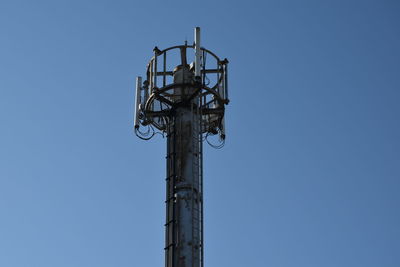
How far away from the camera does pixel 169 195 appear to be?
29359mm

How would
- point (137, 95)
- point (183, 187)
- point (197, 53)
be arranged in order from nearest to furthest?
point (183, 187)
point (197, 53)
point (137, 95)

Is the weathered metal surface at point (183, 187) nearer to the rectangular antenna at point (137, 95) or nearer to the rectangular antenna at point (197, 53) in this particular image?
the rectangular antenna at point (197, 53)

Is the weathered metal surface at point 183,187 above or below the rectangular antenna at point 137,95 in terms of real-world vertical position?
below

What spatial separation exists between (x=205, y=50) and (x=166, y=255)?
9248mm

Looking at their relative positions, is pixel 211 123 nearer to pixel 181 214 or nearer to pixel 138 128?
pixel 138 128

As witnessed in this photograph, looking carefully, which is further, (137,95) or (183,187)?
(137,95)

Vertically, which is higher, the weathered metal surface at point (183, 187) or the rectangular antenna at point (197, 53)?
the rectangular antenna at point (197, 53)

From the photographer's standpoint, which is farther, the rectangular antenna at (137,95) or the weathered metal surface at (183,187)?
the rectangular antenna at (137,95)

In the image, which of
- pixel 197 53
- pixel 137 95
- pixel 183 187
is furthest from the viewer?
pixel 137 95

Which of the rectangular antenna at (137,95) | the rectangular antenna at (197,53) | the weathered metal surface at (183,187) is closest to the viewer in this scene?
the weathered metal surface at (183,187)

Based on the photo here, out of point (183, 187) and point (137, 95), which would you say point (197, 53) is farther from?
point (183, 187)

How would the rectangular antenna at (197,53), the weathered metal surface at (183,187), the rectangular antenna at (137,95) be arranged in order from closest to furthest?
the weathered metal surface at (183,187) → the rectangular antenna at (197,53) → the rectangular antenna at (137,95)

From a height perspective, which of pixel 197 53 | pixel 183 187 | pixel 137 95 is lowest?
pixel 183 187

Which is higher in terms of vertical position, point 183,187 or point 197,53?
A: point 197,53
